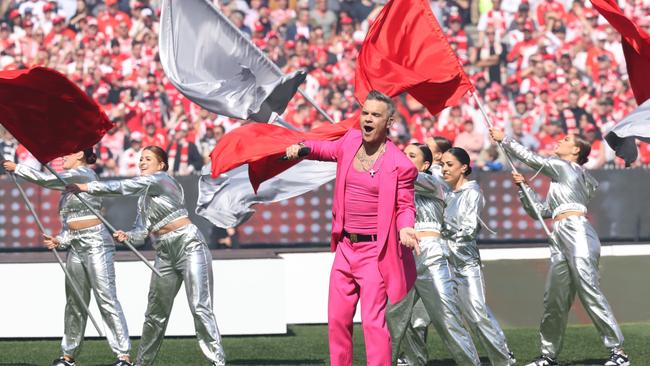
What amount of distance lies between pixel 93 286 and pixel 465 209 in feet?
10.5

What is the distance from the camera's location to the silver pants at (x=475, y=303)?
10484 mm

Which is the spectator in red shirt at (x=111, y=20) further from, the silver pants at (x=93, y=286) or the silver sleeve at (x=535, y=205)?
the silver sleeve at (x=535, y=205)

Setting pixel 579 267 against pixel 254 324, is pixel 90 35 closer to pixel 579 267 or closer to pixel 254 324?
pixel 254 324

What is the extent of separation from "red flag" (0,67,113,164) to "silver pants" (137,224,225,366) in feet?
3.44

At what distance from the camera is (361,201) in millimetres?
7867

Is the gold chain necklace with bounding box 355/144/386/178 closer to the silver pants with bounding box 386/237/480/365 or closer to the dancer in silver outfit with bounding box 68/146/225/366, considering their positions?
the silver pants with bounding box 386/237/480/365

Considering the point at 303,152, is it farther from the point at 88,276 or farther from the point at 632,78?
the point at 632,78

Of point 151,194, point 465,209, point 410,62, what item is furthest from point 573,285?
point 151,194

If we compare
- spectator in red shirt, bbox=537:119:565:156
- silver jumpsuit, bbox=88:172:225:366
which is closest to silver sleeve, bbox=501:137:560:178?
silver jumpsuit, bbox=88:172:225:366

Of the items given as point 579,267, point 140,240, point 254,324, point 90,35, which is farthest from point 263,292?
point 90,35

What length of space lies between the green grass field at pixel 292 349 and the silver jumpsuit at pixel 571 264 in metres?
0.43

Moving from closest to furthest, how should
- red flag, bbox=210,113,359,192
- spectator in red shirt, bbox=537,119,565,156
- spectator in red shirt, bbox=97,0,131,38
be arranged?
red flag, bbox=210,113,359,192 → spectator in red shirt, bbox=537,119,565,156 → spectator in red shirt, bbox=97,0,131,38

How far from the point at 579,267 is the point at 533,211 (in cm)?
69

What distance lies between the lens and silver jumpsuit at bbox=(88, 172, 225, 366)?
10.9 m
